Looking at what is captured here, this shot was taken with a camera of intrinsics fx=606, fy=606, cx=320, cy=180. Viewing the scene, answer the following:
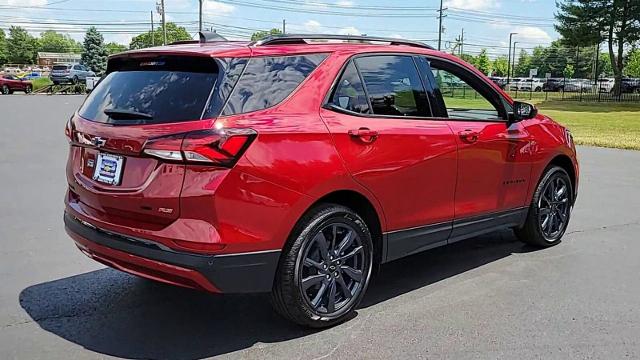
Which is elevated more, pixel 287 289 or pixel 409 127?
pixel 409 127

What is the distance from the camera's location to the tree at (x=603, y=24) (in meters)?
43.0

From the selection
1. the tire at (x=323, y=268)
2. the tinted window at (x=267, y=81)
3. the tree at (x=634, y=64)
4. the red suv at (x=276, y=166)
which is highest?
the tree at (x=634, y=64)

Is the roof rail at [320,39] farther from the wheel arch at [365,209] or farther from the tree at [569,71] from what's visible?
the tree at [569,71]

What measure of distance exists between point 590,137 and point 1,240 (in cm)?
1587

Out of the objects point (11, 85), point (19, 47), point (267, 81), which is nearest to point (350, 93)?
point (267, 81)

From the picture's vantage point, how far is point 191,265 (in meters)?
3.22

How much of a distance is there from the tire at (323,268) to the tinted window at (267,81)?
2.36ft

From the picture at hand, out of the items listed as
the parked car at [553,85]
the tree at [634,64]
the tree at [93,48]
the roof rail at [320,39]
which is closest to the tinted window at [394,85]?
the roof rail at [320,39]

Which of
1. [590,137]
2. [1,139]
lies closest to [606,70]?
[590,137]

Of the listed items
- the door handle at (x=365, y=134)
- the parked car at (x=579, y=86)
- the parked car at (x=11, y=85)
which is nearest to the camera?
the door handle at (x=365, y=134)

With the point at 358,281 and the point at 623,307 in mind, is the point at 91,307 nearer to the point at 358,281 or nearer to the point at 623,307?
the point at 358,281

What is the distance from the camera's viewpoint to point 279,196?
3383mm

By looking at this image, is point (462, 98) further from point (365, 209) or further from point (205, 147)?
point (205, 147)

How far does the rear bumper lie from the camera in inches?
128
